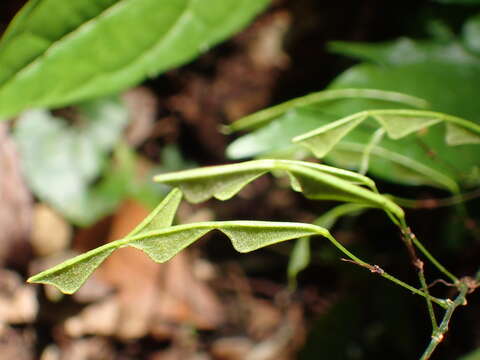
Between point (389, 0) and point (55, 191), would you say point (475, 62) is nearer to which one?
point (389, 0)

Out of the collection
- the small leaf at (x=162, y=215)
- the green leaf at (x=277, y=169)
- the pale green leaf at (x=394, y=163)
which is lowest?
the pale green leaf at (x=394, y=163)

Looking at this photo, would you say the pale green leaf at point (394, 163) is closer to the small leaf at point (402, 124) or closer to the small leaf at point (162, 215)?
the small leaf at point (402, 124)

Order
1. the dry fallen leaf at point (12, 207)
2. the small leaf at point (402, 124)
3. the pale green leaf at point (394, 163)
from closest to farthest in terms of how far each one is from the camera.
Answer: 1. the small leaf at point (402, 124)
2. the pale green leaf at point (394, 163)
3. the dry fallen leaf at point (12, 207)

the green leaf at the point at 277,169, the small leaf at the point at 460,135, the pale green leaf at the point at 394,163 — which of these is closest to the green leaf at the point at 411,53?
the pale green leaf at the point at 394,163

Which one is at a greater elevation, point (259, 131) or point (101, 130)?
point (259, 131)

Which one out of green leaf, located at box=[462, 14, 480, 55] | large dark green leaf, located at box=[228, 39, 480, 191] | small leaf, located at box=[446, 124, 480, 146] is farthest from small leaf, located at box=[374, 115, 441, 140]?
green leaf, located at box=[462, 14, 480, 55]

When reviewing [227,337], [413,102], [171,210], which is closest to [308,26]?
[413,102]

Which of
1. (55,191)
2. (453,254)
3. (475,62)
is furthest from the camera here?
(55,191)
